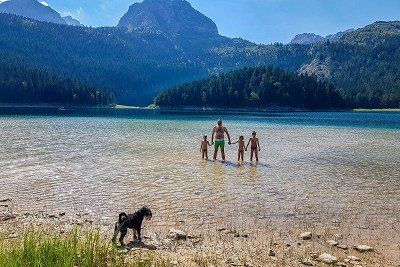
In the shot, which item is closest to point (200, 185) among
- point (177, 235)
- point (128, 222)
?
point (177, 235)

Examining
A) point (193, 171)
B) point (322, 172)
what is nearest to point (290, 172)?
point (322, 172)

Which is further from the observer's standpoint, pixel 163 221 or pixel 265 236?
pixel 163 221

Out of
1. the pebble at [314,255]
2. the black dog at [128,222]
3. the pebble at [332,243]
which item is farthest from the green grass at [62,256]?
the pebble at [332,243]

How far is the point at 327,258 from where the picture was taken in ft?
35.8

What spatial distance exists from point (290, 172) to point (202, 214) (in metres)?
12.0

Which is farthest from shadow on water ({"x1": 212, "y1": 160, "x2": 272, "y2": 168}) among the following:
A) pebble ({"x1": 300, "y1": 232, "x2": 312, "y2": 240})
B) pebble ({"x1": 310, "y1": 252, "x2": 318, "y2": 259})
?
pebble ({"x1": 310, "y1": 252, "x2": 318, "y2": 259})

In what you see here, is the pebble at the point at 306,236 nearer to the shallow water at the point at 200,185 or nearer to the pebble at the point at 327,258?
the pebble at the point at 327,258

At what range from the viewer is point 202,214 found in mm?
15625

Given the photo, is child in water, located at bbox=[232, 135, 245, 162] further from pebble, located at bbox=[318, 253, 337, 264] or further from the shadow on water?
pebble, located at bbox=[318, 253, 337, 264]

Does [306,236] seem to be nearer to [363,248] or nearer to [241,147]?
[363,248]

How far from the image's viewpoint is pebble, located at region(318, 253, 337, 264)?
1077 centimetres

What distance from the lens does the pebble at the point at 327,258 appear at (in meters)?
10.8

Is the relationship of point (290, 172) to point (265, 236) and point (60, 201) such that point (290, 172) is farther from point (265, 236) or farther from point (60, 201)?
point (60, 201)

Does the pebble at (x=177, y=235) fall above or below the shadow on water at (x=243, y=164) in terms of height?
above
